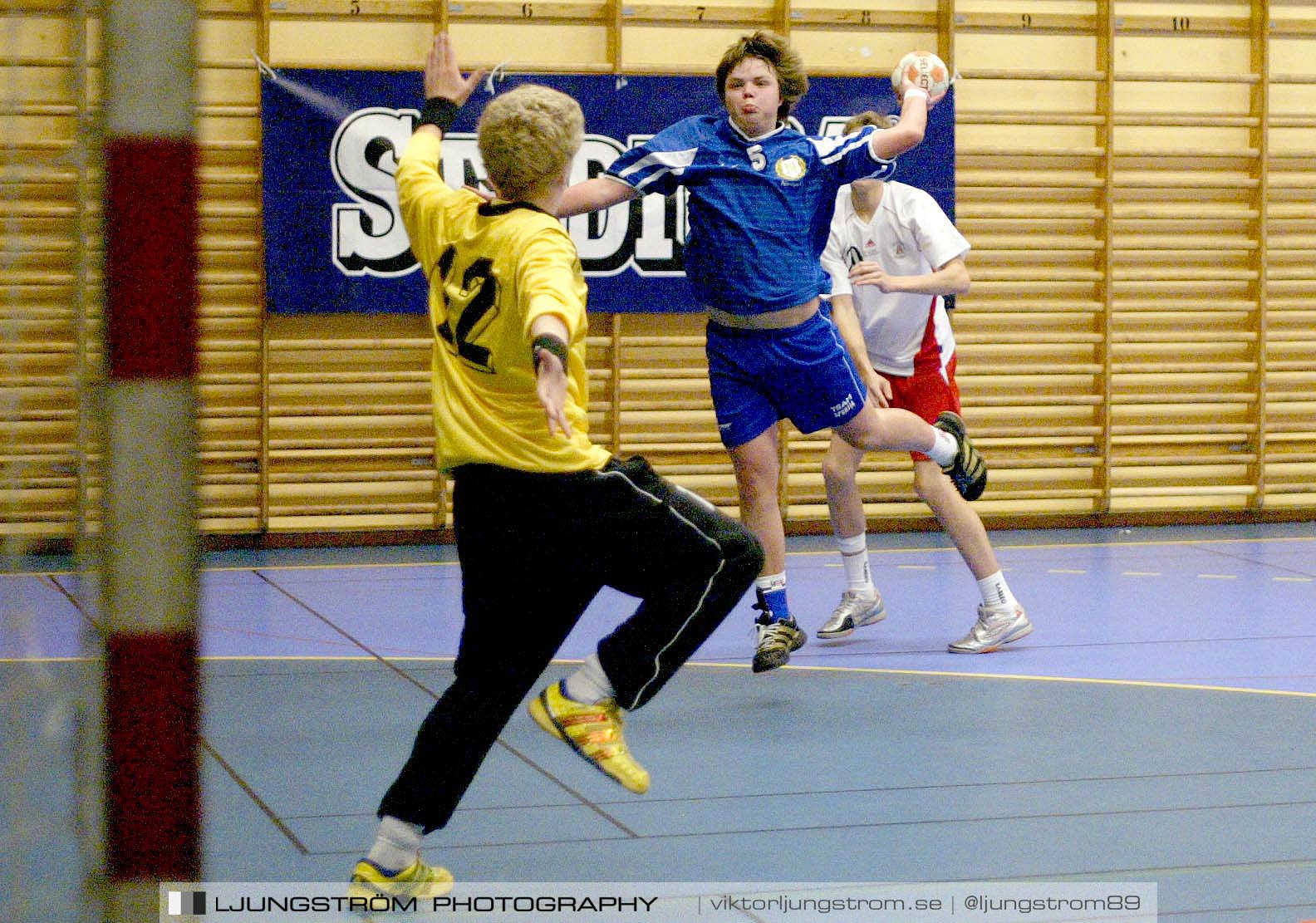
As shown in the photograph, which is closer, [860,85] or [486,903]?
[486,903]

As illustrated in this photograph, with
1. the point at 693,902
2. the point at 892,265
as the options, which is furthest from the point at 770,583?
the point at 693,902

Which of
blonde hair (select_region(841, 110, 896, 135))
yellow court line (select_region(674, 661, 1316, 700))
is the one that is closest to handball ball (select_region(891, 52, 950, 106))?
blonde hair (select_region(841, 110, 896, 135))

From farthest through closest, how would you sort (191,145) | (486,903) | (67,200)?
(486,903), (67,200), (191,145)

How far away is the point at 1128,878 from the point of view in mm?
2881

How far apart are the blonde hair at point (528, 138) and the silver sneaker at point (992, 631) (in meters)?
2.97

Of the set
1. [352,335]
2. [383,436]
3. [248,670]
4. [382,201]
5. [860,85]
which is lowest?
[248,670]

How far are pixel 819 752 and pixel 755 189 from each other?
65.4 inches

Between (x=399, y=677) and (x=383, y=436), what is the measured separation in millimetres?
3718

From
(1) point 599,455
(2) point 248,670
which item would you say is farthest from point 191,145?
(2) point 248,670

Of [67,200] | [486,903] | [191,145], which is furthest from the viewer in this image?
[486,903]

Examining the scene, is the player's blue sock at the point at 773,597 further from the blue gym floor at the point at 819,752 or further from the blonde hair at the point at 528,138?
the blonde hair at the point at 528,138

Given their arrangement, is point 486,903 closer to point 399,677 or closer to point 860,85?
point 399,677

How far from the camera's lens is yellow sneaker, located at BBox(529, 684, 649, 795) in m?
2.86

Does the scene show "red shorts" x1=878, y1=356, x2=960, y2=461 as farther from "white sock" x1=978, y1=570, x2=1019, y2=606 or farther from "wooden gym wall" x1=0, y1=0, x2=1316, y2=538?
"wooden gym wall" x1=0, y1=0, x2=1316, y2=538
